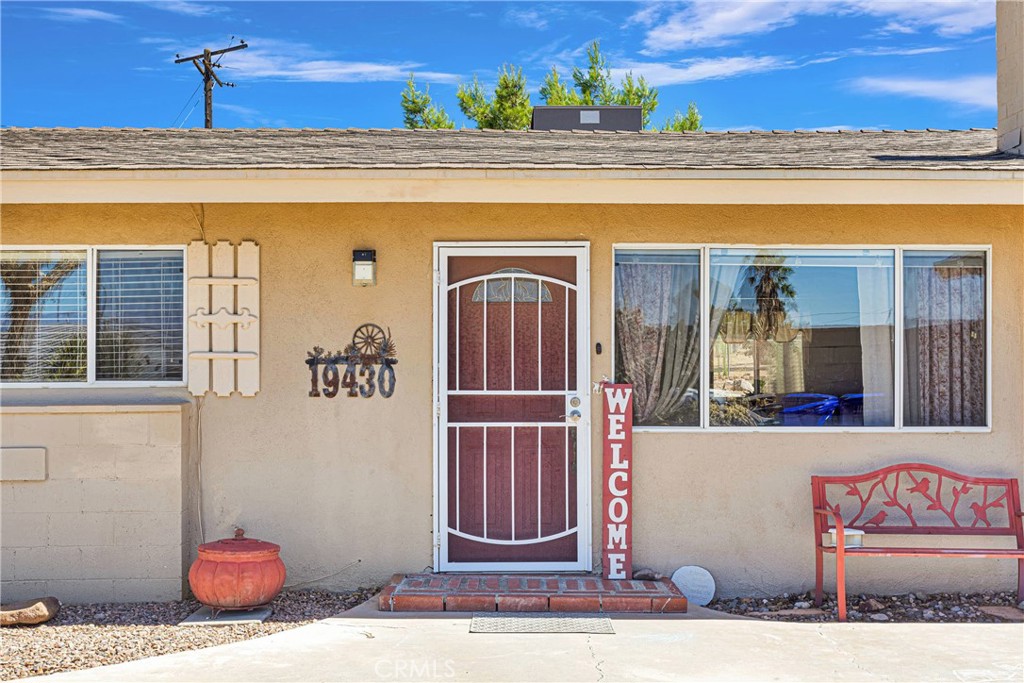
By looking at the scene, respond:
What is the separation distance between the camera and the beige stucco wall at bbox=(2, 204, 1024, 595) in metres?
6.55

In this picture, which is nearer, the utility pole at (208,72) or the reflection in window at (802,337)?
the reflection in window at (802,337)

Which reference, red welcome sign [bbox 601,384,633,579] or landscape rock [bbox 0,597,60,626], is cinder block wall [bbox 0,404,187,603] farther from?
red welcome sign [bbox 601,384,633,579]

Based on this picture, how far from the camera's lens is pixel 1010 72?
707cm

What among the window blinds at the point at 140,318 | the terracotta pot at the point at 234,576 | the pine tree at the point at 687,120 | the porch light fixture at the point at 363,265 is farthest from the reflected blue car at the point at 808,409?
the pine tree at the point at 687,120

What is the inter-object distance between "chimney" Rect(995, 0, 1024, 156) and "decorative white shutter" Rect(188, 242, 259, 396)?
5483 mm

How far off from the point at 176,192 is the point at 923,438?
521 cm

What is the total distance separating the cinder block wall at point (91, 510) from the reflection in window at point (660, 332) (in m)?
3.05

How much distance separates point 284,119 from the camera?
20469mm

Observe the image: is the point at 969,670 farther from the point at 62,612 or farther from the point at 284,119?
the point at 284,119

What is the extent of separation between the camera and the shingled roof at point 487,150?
6.11 meters

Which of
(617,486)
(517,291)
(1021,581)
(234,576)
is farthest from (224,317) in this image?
(1021,581)

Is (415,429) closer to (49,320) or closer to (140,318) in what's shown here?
(140,318)

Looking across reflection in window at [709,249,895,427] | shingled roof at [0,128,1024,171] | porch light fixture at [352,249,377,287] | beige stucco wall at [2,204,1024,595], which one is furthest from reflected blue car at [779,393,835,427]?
porch light fixture at [352,249,377,287]

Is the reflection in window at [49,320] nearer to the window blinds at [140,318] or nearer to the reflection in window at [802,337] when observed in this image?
the window blinds at [140,318]
